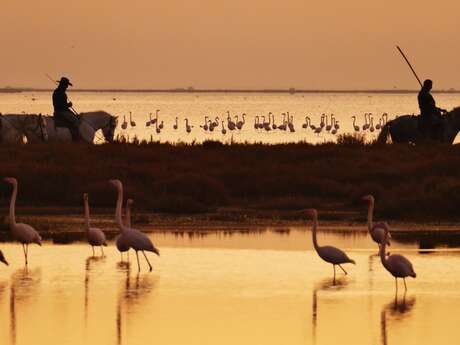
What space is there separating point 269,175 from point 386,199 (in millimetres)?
4343

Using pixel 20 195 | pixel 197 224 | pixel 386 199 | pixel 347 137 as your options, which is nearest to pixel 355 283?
pixel 197 224

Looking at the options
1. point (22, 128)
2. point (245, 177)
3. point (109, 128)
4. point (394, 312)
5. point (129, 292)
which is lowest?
point (394, 312)

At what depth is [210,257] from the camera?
22578 millimetres

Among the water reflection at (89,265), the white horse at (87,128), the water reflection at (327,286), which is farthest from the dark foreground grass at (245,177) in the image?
the water reflection at (327,286)

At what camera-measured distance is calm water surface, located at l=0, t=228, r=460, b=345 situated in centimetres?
1586

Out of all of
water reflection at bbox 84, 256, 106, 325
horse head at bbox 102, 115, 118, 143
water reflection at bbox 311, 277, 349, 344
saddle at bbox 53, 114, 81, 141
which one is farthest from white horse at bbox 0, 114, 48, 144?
water reflection at bbox 311, 277, 349, 344

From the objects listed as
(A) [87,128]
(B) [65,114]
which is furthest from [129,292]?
(A) [87,128]

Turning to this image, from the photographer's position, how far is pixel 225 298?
18.3 meters

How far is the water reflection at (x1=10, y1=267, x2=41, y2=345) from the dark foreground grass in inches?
391

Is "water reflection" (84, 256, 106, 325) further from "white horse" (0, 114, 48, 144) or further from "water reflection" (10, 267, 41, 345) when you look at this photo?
"white horse" (0, 114, 48, 144)

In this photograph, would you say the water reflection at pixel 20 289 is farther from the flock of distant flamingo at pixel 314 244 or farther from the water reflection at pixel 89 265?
the water reflection at pixel 89 265

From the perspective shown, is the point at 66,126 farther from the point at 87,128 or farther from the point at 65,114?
the point at 87,128

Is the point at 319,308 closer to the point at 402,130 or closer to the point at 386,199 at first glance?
the point at 386,199

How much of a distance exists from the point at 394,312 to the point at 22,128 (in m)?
28.1
